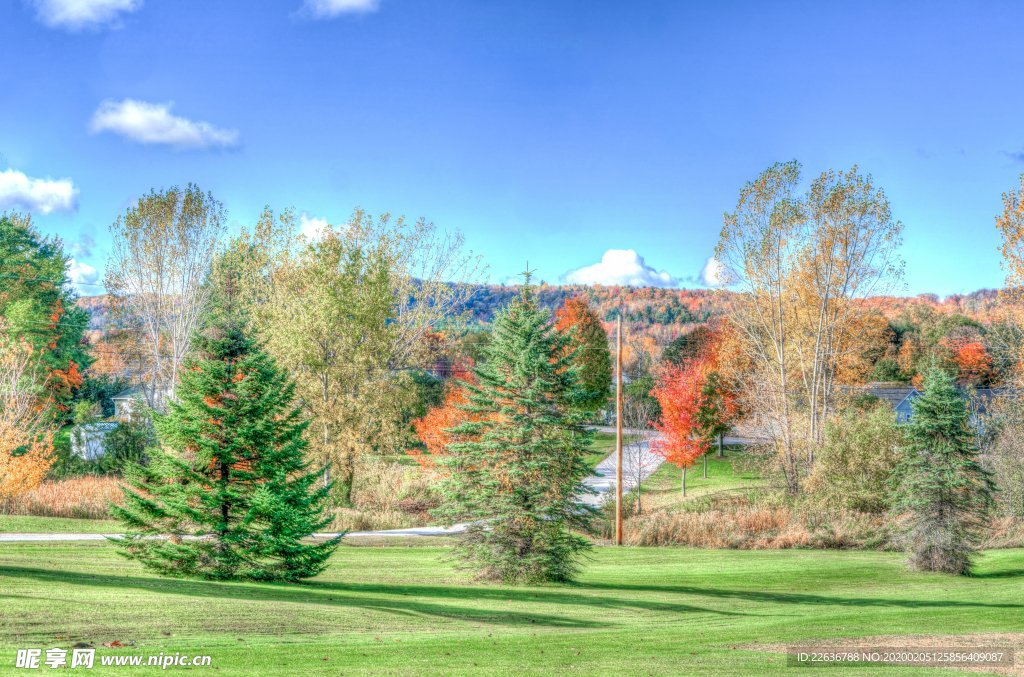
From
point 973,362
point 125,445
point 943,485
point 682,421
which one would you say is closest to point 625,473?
point 682,421

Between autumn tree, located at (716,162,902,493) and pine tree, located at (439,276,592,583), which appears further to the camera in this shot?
autumn tree, located at (716,162,902,493)

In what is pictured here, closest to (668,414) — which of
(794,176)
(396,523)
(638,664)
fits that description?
(794,176)

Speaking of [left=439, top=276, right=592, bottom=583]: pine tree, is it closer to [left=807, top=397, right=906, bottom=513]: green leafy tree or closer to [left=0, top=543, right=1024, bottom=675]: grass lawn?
[left=0, top=543, right=1024, bottom=675]: grass lawn

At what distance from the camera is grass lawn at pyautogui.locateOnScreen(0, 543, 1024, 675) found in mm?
9375

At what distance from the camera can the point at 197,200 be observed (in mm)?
40438

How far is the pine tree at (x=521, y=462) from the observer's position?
696 inches

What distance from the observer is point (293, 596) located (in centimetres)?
1323

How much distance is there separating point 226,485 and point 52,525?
39.3 ft

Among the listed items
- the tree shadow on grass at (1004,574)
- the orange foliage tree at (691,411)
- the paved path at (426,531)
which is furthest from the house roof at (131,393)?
the tree shadow on grass at (1004,574)

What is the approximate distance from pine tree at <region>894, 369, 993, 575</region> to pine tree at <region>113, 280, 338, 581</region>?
14.9 meters

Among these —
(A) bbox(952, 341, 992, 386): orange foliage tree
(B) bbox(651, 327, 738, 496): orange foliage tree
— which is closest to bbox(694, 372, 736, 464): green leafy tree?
(B) bbox(651, 327, 738, 496): orange foliage tree

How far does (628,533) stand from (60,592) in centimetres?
1953

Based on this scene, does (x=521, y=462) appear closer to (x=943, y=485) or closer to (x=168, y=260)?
(x=943, y=485)

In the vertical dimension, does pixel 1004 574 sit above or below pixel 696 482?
below
